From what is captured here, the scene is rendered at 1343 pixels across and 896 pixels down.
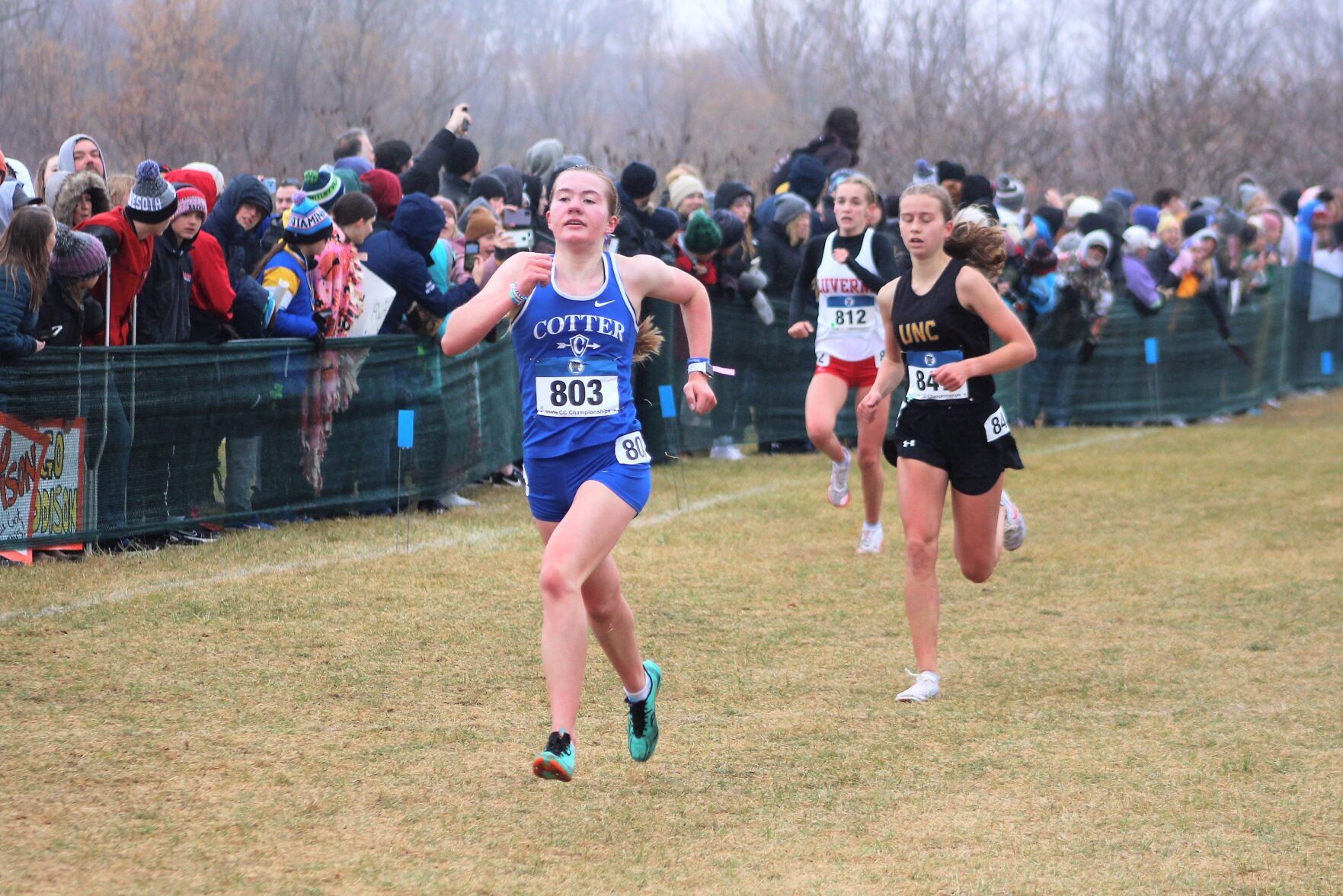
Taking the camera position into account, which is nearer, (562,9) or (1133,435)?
(1133,435)

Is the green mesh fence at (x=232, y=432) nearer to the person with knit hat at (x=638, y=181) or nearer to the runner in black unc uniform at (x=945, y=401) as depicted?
the person with knit hat at (x=638, y=181)

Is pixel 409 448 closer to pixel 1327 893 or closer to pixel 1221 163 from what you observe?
pixel 1327 893

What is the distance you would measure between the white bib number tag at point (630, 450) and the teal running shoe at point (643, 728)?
79 cm

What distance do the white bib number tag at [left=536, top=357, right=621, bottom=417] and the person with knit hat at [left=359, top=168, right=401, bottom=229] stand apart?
6304 mm

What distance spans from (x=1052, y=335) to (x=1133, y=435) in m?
1.52

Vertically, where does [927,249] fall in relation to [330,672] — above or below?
above

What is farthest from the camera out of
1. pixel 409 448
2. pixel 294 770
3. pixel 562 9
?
pixel 562 9

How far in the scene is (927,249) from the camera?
6781 mm

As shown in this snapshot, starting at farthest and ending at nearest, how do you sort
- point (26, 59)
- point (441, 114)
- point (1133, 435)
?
1. point (441, 114)
2. point (26, 59)
3. point (1133, 435)

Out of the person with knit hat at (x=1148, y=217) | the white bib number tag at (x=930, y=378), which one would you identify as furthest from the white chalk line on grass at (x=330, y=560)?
the person with knit hat at (x=1148, y=217)

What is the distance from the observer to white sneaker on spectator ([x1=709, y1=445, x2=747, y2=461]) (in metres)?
14.6

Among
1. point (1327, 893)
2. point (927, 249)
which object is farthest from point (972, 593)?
point (1327, 893)

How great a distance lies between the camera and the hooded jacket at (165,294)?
9.20 meters

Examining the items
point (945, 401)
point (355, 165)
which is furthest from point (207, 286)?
point (945, 401)
